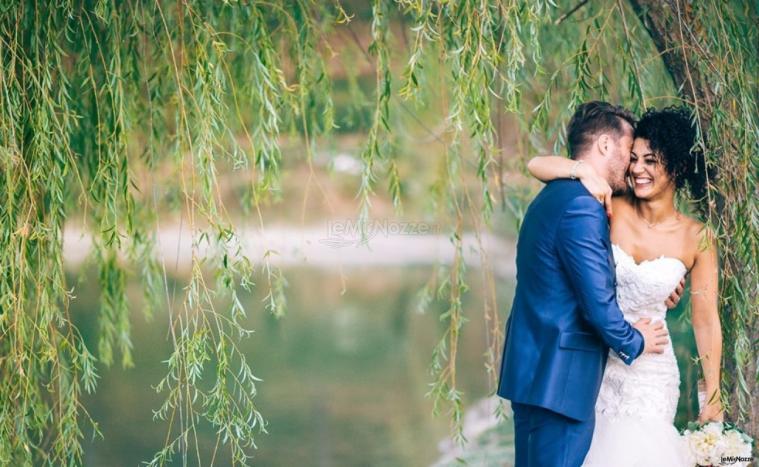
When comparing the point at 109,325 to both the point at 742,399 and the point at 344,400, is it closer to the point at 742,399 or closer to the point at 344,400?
the point at 742,399

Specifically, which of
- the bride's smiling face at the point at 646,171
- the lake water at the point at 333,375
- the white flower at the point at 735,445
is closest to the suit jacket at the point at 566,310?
the bride's smiling face at the point at 646,171

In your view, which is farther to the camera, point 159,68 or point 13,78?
point 159,68

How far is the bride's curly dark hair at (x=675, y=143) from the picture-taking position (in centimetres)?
248

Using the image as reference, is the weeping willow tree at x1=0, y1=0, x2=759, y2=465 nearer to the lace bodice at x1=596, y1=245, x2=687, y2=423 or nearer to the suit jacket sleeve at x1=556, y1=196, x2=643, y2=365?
the lace bodice at x1=596, y1=245, x2=687, y2=423

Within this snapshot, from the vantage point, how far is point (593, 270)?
2303 mm

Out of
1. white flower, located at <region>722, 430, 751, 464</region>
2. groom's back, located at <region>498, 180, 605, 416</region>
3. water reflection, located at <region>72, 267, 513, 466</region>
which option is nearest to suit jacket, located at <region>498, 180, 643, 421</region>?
groom's back, located at <region>498, 180, 605, 416</region>

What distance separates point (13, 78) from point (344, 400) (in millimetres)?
5238

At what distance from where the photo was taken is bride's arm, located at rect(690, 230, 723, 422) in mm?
2502

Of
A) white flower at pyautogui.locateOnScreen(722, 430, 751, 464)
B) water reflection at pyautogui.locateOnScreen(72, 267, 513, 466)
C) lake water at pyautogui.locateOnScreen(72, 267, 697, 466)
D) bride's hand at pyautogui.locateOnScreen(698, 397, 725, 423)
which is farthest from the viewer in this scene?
water reflection at pyautogui.locateOnScreen(72, 267, 513, 466)

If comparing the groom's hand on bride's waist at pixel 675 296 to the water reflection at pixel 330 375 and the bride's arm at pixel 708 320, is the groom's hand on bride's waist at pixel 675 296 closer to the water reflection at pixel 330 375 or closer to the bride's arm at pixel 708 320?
the bride's arm at pixel 708 320

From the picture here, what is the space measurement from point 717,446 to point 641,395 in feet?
0.73

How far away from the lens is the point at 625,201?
2.63 metres

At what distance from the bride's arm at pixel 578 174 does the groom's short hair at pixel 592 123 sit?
0.06m

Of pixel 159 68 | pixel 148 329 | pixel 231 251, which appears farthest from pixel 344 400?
pixel 159 68
